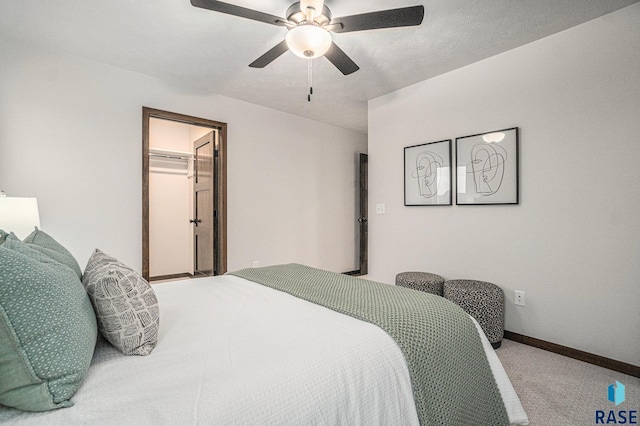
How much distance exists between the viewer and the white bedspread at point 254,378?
2.42ft

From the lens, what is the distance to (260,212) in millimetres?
4008

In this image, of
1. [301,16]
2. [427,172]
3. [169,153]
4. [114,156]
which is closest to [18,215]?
[114,156]

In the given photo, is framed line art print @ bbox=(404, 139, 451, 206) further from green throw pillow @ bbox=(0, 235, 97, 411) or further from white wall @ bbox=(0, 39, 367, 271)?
green throw pillow @ bbox=(0, 235, 97, 411)

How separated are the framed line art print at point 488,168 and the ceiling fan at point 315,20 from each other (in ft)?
5.03

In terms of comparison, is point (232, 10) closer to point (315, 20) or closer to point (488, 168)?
point (315, 20)

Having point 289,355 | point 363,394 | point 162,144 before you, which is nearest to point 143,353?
point 289,355

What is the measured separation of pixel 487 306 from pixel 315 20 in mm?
2470

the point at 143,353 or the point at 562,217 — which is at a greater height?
the point at 562,217

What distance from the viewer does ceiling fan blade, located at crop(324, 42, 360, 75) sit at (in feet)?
6.57

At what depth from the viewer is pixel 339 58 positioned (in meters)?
2.11

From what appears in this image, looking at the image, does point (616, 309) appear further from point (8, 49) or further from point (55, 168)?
point (8, 49)

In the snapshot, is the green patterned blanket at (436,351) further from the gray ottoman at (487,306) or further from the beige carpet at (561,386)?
the gray ottoman at (487,306)

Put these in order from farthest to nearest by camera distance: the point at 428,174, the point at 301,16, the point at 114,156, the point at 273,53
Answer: the point at 428,174 < the point at 114,156 < the point at 273,53 < the point at 301,16

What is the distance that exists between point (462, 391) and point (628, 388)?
5.30ft
